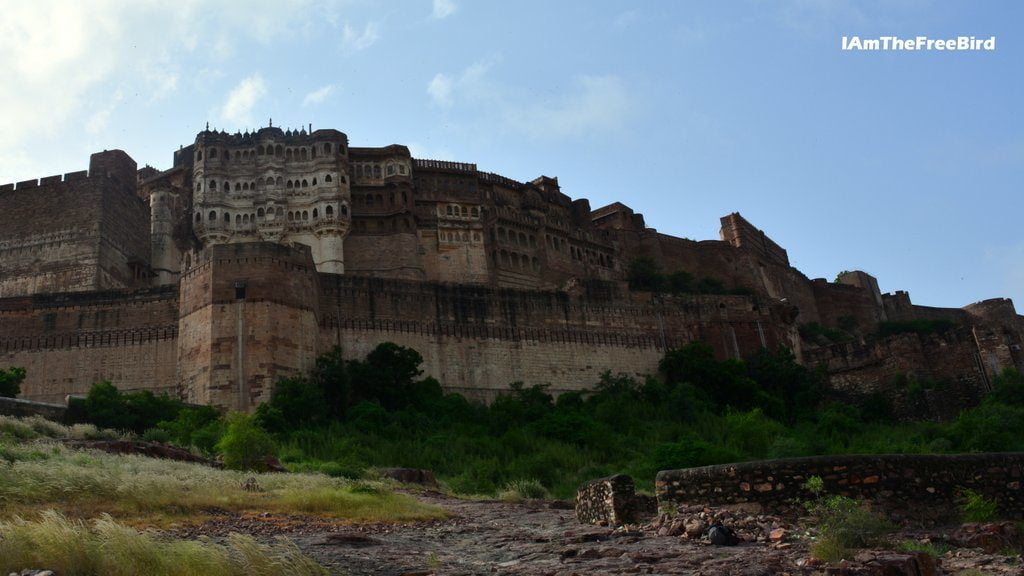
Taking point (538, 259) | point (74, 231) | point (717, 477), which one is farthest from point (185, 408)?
point (538, 259)

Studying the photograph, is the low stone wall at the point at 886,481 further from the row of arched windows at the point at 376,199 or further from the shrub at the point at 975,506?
the row of arched windows at the point at 376,199

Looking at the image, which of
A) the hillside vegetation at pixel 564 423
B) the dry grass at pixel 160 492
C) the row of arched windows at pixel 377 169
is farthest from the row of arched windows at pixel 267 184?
the dry grass at pixel 160 492

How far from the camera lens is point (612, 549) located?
340 inches

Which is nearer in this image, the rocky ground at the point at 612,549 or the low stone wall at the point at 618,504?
the rocky ground at the point at 612,549

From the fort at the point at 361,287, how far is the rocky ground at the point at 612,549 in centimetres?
1872

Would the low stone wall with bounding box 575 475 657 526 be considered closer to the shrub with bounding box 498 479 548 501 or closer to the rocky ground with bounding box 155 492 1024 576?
the rocky ground with bounding box 155 492 1024 576

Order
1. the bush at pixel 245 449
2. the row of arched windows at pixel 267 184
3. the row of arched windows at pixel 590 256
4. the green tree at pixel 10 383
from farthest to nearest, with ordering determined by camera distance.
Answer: the row of arched windows at pixel 590 256
the row of arched windows at pixel 267 184
the green tree at pixel 10 383
the bush at pixel 245 449

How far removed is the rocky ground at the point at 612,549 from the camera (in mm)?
7500

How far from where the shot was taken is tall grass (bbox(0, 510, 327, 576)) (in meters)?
7.29

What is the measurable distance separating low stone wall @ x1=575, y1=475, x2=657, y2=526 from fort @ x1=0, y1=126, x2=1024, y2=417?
63.0 feet

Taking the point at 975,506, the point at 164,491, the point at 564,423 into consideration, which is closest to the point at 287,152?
the point at 564,423

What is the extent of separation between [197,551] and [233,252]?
2429 centimetres

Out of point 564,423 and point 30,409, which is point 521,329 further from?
point 30,409

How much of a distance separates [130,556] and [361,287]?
2718 cm
